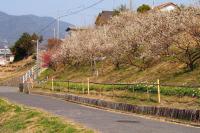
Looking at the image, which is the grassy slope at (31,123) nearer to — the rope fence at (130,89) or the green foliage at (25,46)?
the rope fence at (130,89)

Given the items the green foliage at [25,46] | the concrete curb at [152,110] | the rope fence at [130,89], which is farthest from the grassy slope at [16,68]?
the concrete curb at [152,110]

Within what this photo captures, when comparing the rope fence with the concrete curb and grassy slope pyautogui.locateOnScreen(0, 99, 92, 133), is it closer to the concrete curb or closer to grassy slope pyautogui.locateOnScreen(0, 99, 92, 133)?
the concrete curb

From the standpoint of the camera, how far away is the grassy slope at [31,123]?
18.9 m

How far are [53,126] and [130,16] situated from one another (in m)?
40.9

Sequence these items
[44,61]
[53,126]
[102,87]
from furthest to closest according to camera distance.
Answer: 1. [44,61]
2. [102,87]
3. [53,126]

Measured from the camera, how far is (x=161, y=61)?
42.7m

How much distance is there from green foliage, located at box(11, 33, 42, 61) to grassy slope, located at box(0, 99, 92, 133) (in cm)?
8595

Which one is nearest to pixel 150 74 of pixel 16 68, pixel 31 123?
pixel 31 123

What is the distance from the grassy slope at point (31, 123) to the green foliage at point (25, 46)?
86.0 meters

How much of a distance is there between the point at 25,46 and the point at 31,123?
9580 centimetres

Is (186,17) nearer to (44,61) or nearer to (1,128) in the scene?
(1,128)

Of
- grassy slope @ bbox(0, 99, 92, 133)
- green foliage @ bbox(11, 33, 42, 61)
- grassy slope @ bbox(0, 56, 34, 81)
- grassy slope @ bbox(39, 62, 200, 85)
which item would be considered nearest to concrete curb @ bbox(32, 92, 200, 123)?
grassy slope @ bbox(0, 99, 92, 133)

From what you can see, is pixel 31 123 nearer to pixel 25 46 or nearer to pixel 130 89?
pixel 130 89

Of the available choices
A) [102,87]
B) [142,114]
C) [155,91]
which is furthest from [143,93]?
[102,87]
